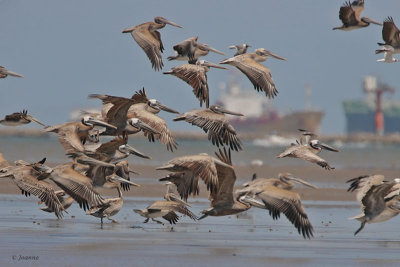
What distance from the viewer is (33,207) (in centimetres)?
1658

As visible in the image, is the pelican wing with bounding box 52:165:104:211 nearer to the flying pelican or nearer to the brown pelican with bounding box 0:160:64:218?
the brown pelican with bounding box 0:160:64:218

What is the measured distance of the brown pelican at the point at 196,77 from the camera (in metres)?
13.7

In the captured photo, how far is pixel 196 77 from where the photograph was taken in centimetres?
1381

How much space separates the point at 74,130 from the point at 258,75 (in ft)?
8.94

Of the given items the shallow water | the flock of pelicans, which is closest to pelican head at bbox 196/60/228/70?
the flock of pelicans

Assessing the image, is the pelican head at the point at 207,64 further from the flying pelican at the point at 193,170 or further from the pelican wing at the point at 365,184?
the pelican wing at the point at 365,184

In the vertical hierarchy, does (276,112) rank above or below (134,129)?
above

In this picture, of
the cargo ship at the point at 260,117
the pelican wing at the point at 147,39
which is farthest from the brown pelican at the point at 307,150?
the cargo ship at the point at 260,117

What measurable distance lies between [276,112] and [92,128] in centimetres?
13574

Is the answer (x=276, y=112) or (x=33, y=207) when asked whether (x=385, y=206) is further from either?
(x=276, y=112)

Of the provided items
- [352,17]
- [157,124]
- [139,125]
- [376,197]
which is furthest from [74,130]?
[352,17]

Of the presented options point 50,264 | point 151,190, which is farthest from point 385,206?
point 151,190

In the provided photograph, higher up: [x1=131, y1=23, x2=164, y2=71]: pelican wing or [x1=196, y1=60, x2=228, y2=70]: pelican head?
[x1=131, y1=23, x2=164, y2=71]: pelican wing

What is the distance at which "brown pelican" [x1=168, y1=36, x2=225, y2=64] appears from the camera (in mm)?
15219
